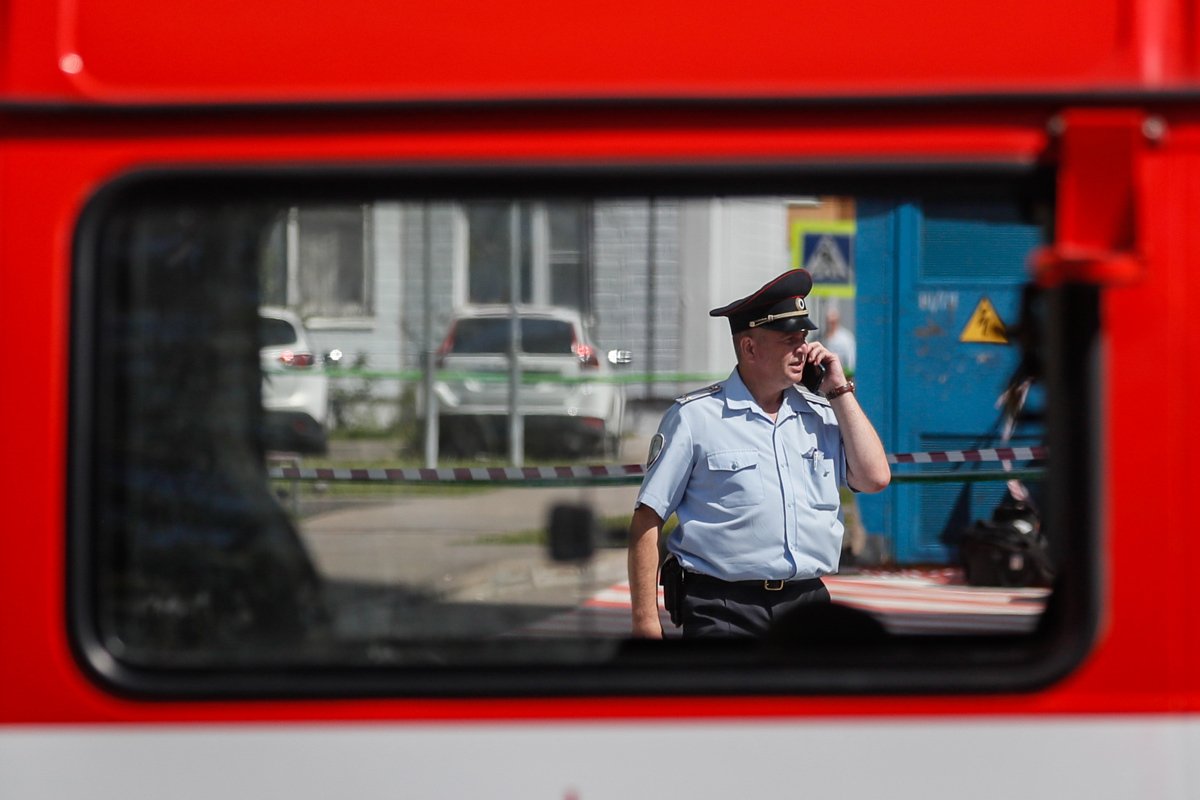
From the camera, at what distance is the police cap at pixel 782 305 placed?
3.04m

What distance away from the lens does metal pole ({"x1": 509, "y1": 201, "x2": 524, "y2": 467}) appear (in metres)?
1.92

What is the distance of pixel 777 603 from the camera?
110 inches

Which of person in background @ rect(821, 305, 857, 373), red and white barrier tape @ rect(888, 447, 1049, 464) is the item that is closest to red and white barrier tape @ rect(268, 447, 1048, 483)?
red and white barrier tape @ rect(888, 447, 1049, 464)

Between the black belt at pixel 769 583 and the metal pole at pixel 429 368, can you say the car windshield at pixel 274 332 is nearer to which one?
the metal pole at pixel 429 368

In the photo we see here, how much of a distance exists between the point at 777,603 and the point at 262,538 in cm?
122

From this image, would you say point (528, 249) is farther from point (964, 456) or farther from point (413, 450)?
point (964, 456)

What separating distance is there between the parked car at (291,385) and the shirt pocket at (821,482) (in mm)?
1270

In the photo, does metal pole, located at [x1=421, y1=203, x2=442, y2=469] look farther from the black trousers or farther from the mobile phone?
the mobile phone

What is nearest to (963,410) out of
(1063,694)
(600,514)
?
(600,514)

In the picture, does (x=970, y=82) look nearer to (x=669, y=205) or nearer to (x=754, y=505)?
(x=669, y=205)

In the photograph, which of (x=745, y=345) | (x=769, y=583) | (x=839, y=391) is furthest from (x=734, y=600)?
(x=745, y=345)

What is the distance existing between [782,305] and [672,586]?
2.22 ft

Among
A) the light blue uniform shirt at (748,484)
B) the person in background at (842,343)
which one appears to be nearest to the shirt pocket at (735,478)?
the light blue uniform shirt at (748,484)

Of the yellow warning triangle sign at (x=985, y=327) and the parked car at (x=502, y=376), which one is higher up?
the yellow warning triangle sign at (x=985, y=327)
